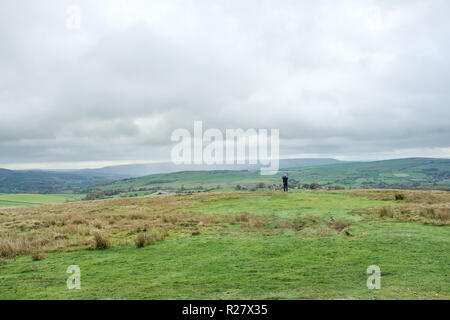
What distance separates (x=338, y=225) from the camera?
18000 mm

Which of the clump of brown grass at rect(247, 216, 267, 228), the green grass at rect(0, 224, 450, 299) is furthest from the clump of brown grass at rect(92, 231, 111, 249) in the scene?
the clump of brown grass at rect(247, 216, 267, 228)

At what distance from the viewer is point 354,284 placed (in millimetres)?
8938

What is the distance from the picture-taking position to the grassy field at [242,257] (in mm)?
8711

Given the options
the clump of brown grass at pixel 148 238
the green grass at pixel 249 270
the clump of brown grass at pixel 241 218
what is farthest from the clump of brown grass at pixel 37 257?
the clump of brown grass at pixel 241 218

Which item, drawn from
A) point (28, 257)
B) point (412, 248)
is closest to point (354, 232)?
point (412, 248)

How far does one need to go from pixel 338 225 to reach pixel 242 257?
8.39 meters

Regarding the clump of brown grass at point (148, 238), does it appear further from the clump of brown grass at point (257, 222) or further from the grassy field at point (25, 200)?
the grassy field at point (25, 200)

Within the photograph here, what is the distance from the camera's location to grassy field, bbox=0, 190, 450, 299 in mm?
8711

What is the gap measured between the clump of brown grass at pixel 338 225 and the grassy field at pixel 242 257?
6 centimetres

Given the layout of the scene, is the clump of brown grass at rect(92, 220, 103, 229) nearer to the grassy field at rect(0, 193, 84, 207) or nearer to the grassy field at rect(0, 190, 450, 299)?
the grassy field at rect(0, 190, 450, 299)

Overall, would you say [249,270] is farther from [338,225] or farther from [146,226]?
[146,226]
